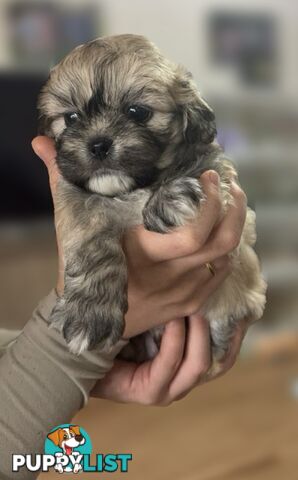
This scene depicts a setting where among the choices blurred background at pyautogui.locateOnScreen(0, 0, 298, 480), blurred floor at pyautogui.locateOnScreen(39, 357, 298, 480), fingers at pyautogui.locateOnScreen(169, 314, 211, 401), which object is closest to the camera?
fingers at pyautogui.locateOnScreen(169, 314, 211, 401)

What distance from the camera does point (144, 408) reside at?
70.8 inches

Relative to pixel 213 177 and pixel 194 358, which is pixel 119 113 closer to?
pixel 213 177

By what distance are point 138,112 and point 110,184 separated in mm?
99

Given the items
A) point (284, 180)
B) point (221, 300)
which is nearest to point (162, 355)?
point (221, 300)

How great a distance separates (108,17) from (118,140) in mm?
1125

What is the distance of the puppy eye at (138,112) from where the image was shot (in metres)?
0.89

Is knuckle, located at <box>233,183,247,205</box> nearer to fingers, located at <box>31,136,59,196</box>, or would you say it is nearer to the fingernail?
the fingernail

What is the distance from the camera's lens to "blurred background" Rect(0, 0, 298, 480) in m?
1.62

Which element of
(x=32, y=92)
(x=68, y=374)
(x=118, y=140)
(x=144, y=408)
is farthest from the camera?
(x=32, y=92)

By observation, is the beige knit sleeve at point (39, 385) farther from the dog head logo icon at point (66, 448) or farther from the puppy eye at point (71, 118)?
the puppy eye at point (71, 118)

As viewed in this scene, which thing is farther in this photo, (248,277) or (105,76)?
(248,277)

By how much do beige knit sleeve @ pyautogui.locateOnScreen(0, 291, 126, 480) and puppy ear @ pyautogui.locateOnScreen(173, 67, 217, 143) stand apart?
0.98 ft

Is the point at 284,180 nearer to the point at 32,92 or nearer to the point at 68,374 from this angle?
the point at 32,92

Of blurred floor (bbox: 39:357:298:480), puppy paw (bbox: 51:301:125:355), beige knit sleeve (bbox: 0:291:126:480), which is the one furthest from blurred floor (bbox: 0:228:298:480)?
puppy paw (bbox: 51:301:125:355)
